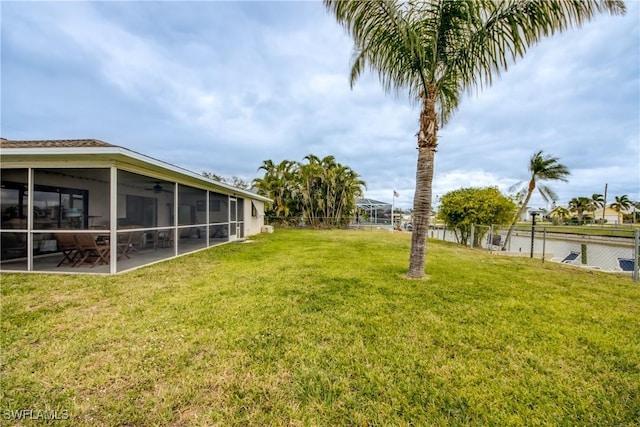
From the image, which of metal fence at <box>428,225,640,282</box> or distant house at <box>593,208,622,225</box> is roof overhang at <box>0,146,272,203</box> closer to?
metal fence at <box>428,225,640,282</box>

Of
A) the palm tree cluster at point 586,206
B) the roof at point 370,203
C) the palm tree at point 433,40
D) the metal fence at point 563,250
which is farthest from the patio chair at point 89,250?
the palm tree cluster at point 586,206

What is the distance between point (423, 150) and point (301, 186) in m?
15.9

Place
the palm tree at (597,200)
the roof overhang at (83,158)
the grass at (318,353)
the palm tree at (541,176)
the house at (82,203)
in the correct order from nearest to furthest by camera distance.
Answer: the grass at (318,353)
the roof overhang at (83,158)
the house at (82,203)
the palm tree at (541,176)
the palm tree at (597,200)

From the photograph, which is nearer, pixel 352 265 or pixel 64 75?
pixel 352 265

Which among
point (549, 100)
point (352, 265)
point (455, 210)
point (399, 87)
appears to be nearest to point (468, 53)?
point (399, 87)

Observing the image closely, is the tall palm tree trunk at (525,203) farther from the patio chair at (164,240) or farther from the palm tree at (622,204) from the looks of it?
the palm tree at (622,204)

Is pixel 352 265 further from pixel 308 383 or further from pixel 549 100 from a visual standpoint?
pixel 549 100

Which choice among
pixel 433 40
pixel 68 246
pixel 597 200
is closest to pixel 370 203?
pixel 433 40

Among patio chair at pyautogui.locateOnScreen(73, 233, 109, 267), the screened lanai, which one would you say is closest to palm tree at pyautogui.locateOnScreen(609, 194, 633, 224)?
the screened lanai

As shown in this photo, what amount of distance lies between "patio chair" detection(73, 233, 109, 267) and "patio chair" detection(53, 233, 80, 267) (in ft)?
0.33

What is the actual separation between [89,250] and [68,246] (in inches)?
16.9

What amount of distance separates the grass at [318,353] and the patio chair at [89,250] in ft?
4.04

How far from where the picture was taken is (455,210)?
14.2 meters

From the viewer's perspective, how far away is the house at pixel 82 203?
5.89 meters
